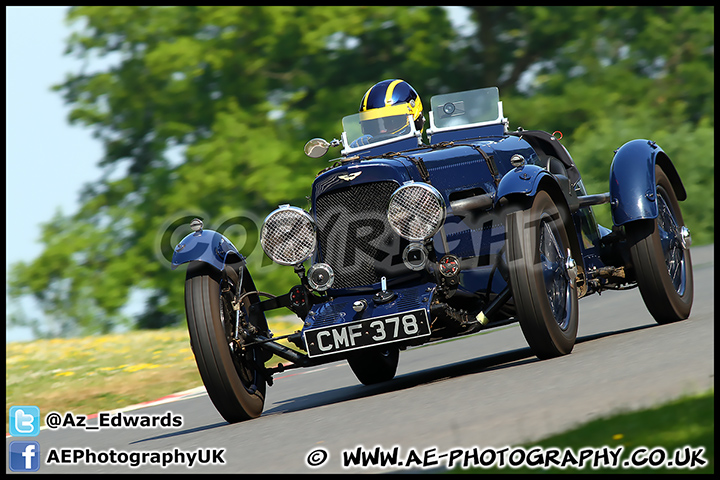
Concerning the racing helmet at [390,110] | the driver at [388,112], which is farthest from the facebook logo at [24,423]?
the racing helmet at [390,110]

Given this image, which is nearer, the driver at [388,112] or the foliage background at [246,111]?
the driver at [388,112]

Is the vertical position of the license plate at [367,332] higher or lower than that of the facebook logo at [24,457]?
higher

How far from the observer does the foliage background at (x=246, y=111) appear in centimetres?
2220

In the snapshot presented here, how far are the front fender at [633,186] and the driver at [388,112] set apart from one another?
1923mm

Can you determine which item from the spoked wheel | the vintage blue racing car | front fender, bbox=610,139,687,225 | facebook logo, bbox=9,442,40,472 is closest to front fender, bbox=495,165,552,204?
the vintage blue racing car

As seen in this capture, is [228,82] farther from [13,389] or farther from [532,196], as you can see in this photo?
[532,196]

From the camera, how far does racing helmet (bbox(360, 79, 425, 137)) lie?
8852 mm

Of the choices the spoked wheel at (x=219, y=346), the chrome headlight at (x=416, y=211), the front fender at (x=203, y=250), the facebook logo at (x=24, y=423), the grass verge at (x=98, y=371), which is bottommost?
the grass verge at (x=98, y=371)

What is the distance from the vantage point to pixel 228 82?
23.5 meters

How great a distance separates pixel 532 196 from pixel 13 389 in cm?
716

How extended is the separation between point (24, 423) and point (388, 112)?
424 cm

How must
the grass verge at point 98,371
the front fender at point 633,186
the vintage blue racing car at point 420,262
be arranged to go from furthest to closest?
the grass verge at point 98,371 < the front fender at point 633,186 < the vintage blue racing car at point 420,262

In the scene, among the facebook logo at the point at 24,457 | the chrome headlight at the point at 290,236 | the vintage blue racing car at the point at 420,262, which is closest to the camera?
the facebook logo at the point at 24,457

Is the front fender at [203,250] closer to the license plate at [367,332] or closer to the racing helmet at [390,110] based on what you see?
the license plate at [367,332]
